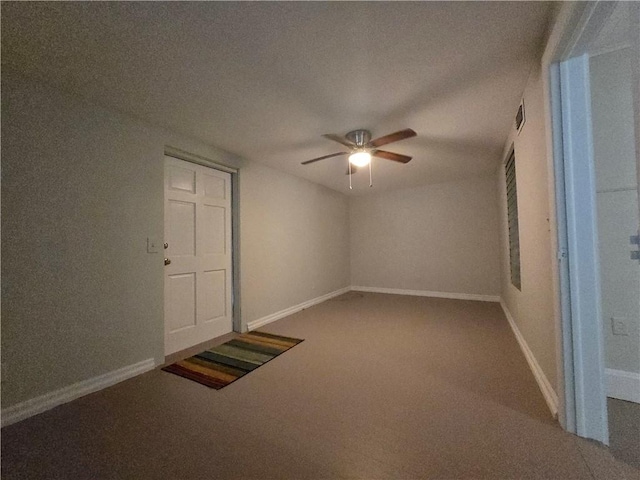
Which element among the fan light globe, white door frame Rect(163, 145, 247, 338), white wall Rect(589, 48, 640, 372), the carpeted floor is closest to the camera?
the carpeted floor

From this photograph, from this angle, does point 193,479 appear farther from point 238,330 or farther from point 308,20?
point 308,20

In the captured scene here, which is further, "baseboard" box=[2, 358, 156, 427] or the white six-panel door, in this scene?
the white six-panel door

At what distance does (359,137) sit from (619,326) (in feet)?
7.73

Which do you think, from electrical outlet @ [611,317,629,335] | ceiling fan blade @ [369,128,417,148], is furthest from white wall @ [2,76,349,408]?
electrical outlet @ [611,317,629,335]

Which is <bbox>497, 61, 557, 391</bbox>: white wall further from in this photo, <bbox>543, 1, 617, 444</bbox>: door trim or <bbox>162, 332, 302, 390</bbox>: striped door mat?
<bbox>162, 332, 302, 390</bbox>: striped door mat

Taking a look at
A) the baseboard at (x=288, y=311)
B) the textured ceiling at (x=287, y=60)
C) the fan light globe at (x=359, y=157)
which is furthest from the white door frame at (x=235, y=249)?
the fan light globe at (x=359, y=157)

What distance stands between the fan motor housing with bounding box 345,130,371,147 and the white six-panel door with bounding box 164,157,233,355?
1616mm

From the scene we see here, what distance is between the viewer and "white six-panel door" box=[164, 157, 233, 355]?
2475mm

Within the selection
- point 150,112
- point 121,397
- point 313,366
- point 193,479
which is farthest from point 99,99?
point 313,366

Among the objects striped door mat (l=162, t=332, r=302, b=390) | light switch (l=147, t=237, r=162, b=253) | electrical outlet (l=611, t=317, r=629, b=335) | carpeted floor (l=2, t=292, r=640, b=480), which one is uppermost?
light switch (l=147, t=237, r=162, b=253)

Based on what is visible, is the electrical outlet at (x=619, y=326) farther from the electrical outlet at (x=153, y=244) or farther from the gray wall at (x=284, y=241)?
the electrical outlet at (x=153, y=244)

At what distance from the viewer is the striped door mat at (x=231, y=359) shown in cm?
197

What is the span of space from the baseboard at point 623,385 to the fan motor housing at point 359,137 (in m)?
2.47

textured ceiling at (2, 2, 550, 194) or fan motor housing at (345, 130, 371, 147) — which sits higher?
textured ceiling at (2, 2, 550, 194)
